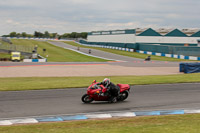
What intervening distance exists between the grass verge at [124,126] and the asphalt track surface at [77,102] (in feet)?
6.73

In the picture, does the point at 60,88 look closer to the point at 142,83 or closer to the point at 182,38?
the point at 142,83

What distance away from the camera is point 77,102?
15.4m

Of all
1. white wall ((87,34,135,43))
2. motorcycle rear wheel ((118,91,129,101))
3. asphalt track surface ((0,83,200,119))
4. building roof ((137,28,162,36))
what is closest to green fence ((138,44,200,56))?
building roof ((137,28,162,36))

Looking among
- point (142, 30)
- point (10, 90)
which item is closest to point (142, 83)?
point (10, 90)

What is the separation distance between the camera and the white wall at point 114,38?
87.7m

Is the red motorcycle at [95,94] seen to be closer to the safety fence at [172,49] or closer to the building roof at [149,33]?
the safety fence at [172,49]

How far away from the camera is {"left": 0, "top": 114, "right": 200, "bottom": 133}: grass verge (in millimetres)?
9461

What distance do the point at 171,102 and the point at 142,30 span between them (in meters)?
73.1

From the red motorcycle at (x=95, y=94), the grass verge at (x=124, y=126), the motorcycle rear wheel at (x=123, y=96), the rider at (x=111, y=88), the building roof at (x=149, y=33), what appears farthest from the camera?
the building roof at (x=149, y=33)

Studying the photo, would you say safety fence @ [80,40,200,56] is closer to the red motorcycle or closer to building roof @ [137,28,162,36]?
building roof @ [137,28,162,36]

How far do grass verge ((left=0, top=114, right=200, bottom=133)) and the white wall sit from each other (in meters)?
75.1

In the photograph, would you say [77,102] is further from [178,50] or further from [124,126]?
[178,50]

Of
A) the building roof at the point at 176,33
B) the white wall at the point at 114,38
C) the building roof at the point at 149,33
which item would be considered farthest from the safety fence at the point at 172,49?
the building roof at the point at 176,33

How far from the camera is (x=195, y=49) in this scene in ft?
191
